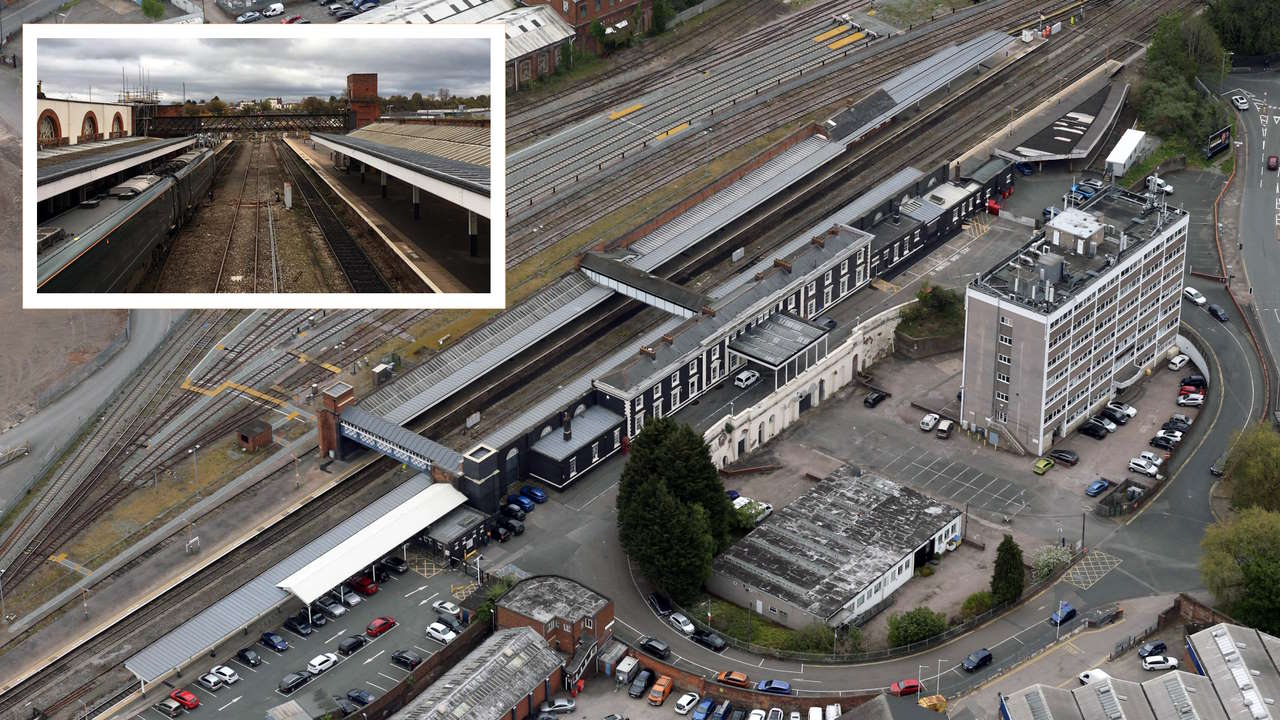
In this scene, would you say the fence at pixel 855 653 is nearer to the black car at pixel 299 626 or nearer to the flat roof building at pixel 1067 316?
the flat roof building at pixel 1067 316

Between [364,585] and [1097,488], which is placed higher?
[1097,488]

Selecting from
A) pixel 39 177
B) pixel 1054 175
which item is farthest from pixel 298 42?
pixel 1054 175

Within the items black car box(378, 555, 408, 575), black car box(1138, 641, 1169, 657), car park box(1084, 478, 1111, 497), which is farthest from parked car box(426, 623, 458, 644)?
car park box(1084, 478, 1111, 497)

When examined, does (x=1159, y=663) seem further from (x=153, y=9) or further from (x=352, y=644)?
(x=153, y=9)

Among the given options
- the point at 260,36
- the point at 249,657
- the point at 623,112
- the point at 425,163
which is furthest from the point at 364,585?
the point at 623,112

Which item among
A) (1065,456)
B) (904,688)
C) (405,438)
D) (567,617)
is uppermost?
(405,438)

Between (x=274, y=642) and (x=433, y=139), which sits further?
(x=274, y=642)

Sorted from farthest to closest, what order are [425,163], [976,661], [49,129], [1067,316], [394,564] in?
1. [1067,316]
2. [394,564]
3. [976,661]
4. [49,129]
5. [425,163]
